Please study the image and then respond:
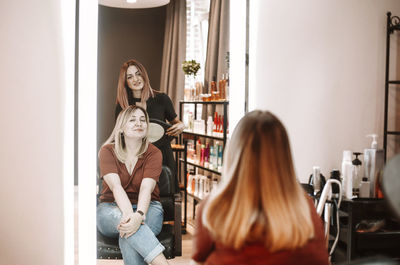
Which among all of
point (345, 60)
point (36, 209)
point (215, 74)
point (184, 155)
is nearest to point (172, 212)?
point (184, 155)

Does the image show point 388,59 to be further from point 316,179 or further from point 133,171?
point 133,171

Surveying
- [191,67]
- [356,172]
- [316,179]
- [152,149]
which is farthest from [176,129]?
[356,172]

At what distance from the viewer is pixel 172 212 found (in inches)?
107

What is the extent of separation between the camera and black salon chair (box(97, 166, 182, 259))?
2660mm

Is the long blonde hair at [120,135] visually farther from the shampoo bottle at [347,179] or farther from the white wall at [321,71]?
the shampoo bottle at [347,179]

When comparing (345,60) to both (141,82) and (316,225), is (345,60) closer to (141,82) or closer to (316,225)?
(141,82)

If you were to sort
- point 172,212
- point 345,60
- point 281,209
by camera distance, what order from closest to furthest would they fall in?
1. point 281,209
2. point 172,212
3. point 345,60

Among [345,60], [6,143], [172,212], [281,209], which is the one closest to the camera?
[281,209]

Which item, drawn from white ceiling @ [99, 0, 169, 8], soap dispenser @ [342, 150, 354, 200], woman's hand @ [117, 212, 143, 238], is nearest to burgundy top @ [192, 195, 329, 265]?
woman's hand @ [117, 212, 143, 238]

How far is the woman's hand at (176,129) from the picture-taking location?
2.70 meters

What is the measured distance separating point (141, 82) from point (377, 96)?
1.64 m

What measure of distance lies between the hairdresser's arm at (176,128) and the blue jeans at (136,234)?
0.44 metres

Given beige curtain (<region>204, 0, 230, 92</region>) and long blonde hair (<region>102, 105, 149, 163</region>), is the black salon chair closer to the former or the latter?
long blonde hair (<region>102, 105, 149, 163</region>)

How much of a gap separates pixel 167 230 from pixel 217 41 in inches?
58.3
